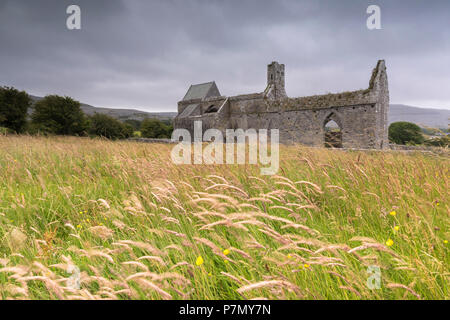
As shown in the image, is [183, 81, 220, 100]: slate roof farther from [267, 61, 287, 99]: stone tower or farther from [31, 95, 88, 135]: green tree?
[31, 95, 88, 135]: green tree

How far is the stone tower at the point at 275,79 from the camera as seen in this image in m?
31.0

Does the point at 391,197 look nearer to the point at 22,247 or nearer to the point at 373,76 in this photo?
the point at 22,247

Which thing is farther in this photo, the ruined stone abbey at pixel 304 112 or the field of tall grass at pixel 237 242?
the ruined stone abbey at pixel 304 112

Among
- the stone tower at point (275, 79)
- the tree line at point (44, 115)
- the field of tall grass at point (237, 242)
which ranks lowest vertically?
the field of tall grass at point (237, 242)

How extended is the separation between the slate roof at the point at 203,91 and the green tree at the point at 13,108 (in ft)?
79.8

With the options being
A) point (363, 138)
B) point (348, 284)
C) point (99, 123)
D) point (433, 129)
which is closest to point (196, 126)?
point (99, 123)

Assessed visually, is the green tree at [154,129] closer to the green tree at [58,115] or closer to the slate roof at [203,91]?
the slate roof at [203,91]

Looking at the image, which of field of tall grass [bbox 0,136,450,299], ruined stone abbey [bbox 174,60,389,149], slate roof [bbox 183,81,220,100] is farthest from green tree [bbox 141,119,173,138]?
field of tall grass [bbox 0,136,450,299]

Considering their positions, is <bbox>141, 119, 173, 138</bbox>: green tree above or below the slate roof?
below

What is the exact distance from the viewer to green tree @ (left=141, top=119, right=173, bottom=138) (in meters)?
52.6

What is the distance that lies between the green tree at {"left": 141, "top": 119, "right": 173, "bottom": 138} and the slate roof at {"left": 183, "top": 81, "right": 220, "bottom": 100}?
1099 centimetres

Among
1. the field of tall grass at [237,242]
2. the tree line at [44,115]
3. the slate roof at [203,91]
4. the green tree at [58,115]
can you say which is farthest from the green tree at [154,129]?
the field of tall grass at [237,242]

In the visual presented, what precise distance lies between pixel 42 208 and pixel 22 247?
41.7 inches
